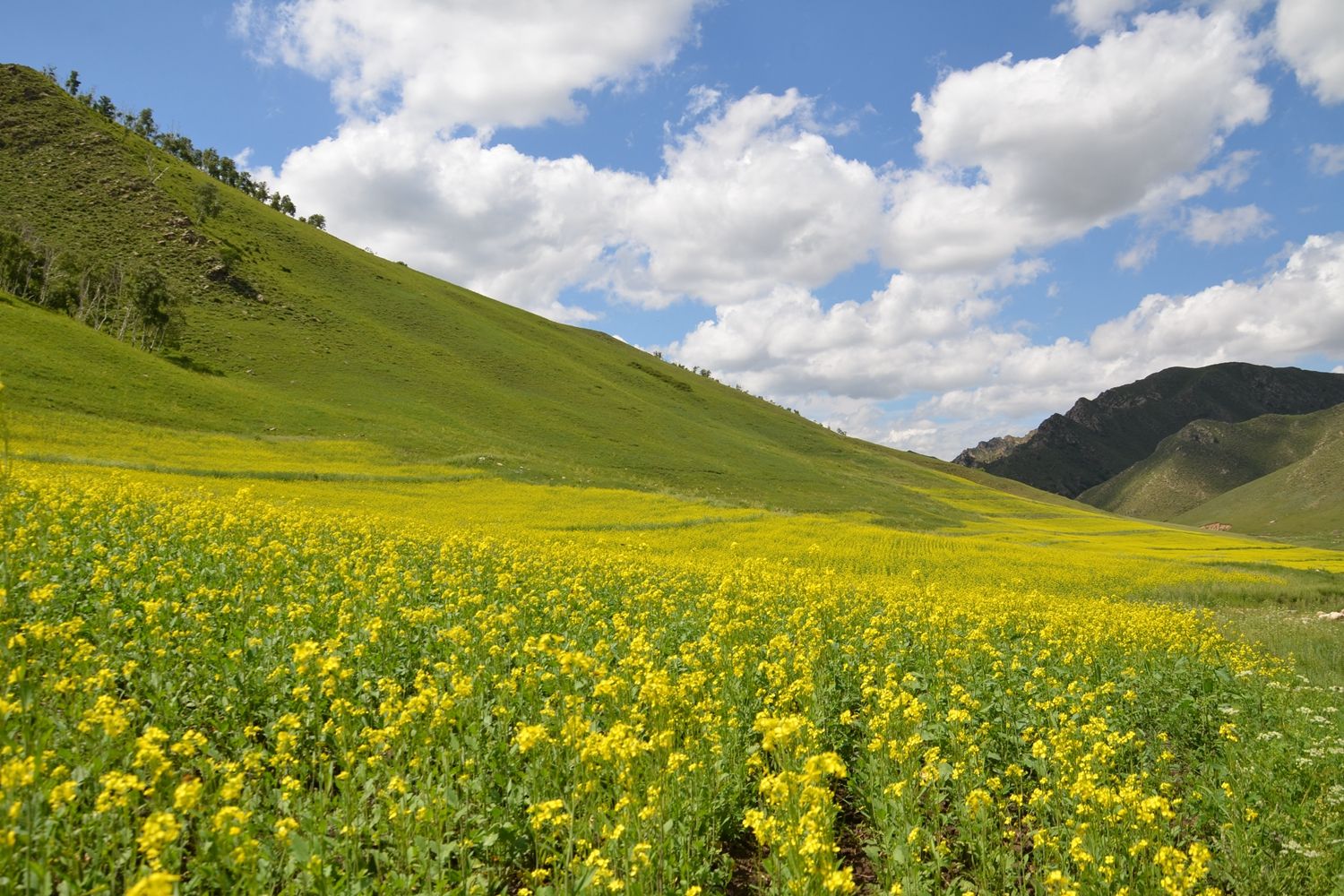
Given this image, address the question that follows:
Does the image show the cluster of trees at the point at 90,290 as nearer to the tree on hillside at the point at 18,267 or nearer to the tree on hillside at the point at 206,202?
the tree on hillside at the point at 18,267

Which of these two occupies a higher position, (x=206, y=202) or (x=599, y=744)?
(x=206, y=202)

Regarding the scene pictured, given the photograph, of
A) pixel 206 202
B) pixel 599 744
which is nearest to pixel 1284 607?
pixel 599 744

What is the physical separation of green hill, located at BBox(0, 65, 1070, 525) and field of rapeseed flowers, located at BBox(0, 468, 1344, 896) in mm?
42049

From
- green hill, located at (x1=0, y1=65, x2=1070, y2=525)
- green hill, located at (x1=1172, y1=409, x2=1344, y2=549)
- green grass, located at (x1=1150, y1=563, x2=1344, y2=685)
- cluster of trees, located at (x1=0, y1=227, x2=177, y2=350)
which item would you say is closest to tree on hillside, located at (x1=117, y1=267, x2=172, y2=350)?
cluster of trees, located at (x1=0, y1=227, x2=177, y2=350)

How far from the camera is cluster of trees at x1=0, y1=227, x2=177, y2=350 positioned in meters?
62.7

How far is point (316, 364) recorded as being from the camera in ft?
228

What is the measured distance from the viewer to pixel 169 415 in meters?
47.5

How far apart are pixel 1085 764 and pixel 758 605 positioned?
6085 millimetres

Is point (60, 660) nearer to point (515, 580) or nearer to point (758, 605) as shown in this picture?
point (515, 580)

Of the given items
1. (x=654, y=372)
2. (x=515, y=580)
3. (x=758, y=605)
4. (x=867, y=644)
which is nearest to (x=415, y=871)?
(x=867, y=644)

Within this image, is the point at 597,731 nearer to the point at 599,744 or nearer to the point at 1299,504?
the point at 599,744

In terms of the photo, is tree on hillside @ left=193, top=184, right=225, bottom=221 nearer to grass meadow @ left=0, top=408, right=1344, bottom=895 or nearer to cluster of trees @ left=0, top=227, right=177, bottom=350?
cluster of trees @ left=0, top=227, right=177, bottom=350

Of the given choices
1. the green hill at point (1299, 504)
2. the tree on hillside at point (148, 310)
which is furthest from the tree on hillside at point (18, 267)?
the green hill at point (1299, 504)

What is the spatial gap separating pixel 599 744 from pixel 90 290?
85.1 meters
